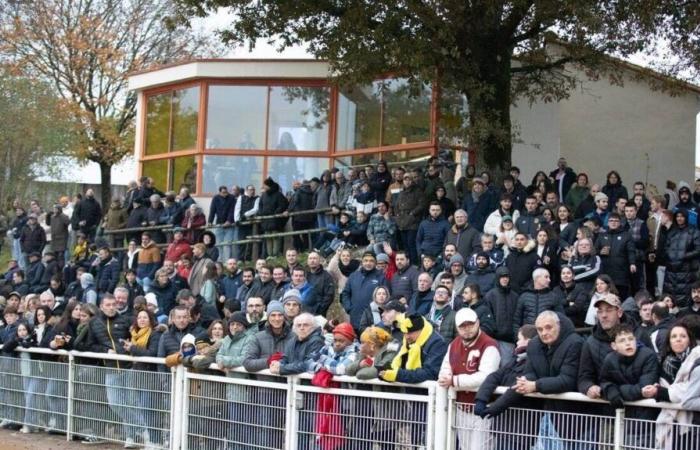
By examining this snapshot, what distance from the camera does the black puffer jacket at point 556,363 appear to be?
864 centimetres

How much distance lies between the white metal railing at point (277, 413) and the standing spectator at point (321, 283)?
3879mm

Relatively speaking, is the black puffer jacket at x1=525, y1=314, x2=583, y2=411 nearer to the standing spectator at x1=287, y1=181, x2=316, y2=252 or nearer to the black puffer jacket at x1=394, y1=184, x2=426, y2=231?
the black puffer jacket at x1=394, y1=184, x2=426, y2=231

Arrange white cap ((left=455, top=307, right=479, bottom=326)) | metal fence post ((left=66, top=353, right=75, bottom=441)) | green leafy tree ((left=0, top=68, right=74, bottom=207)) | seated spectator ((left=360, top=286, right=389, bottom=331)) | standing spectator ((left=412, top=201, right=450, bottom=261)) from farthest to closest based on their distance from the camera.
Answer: green leafy tree ((left=0, top=68, right=74, bottom=207)), standing spectator ((left=412, top=201, right=450, bottom=261)), seated spectator ((left=360, top=286, right=389, bottom=331)), metal fence post ((left=66, top=353, right=75, bottom=441)), white cap ((left=455, top=307, right=479, bottom=326))

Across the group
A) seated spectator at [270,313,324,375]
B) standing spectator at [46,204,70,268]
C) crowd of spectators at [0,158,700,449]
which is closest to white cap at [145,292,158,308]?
crowd of spectators at [0,158,700,449]

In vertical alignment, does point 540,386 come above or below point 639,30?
below

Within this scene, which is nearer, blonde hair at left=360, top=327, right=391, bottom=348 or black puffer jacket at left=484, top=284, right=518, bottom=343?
blonde hair at left=360, top=327, right=391, bottom=348

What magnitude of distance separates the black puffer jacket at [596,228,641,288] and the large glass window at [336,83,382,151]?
31.5 feet

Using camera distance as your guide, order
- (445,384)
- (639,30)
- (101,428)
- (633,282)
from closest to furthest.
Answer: (445,384) < (101,428) < (633,282) < (639,30)

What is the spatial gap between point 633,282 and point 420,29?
635cm

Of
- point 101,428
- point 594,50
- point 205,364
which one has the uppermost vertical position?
point 594,50

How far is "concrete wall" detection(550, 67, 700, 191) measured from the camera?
86.4ft

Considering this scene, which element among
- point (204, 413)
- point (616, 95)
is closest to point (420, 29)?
point (616, 95)

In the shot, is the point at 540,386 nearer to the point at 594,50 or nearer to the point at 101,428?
the point at 101,428

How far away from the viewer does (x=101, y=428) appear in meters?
13.1
